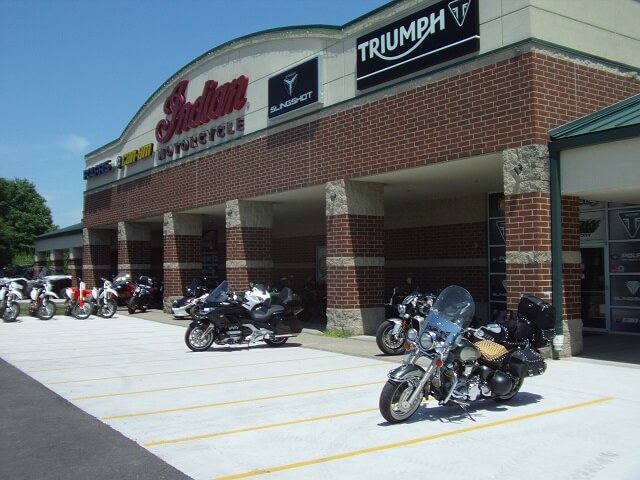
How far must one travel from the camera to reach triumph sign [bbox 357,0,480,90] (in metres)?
11.7

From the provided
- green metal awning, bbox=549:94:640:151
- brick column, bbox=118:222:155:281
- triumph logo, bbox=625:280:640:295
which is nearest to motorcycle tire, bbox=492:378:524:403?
green metal awning, bbox=549:94:640:151

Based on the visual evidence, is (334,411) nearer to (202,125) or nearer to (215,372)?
(215,372)

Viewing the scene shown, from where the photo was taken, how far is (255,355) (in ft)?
40.0

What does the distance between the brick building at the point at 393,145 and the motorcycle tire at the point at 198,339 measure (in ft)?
11.2

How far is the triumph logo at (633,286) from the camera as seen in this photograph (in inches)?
546

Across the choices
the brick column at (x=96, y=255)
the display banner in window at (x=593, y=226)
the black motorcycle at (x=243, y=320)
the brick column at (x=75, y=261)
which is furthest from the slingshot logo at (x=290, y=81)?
the brick column at (x=75, y=261)

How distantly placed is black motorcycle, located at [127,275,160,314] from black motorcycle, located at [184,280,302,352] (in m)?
10.4

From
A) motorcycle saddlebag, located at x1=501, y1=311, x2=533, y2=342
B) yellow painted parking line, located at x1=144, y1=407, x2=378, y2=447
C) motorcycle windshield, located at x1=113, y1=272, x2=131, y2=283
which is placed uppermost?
Answer: motorcycle windshield, located at x1=113, y1=272, x2=131, y2=283

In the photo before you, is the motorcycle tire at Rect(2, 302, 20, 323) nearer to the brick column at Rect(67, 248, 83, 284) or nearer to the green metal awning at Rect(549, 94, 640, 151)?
the brick column at Rect(67, 248, 83, 284)

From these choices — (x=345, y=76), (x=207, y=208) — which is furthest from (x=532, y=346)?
(x=207, y=208)

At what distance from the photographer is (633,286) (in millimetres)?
13969

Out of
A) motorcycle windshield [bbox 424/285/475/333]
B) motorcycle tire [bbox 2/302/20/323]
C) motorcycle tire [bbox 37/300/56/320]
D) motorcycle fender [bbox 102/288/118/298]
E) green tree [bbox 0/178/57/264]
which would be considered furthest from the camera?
green tree [bbox 0/178/57/264]

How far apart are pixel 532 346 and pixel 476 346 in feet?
3.65

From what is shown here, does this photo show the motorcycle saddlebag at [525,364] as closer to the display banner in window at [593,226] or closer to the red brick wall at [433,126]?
the red brick wall at [433,126]
